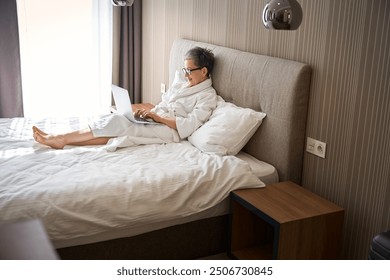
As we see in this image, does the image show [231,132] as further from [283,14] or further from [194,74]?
[283,14]

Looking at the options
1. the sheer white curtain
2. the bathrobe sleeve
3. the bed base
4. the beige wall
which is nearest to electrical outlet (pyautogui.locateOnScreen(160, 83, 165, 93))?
the sheer white curtain

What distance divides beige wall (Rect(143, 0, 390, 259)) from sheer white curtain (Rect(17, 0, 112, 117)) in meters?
2.06

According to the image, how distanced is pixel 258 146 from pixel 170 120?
612mm

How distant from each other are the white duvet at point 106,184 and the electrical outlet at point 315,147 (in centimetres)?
36

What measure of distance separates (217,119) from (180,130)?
10.5 inches

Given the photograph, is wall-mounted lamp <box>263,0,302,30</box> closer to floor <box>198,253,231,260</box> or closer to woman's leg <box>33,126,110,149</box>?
floor <box>198,253,231,260</box>

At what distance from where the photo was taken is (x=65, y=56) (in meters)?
4.60

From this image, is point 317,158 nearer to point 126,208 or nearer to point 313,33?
point 313,33

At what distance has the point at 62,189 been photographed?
2340 millimetres

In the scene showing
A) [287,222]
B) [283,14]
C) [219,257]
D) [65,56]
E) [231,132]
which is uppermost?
[283,14]

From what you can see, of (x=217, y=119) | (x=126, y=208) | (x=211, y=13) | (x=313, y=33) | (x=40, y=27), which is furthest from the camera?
(x=40, y=27)

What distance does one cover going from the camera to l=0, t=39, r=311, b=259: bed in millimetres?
2322

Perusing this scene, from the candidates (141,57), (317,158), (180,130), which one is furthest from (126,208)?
(141,57)

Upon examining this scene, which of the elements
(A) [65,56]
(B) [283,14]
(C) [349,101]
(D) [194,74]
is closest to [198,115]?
(D) [194,74]
